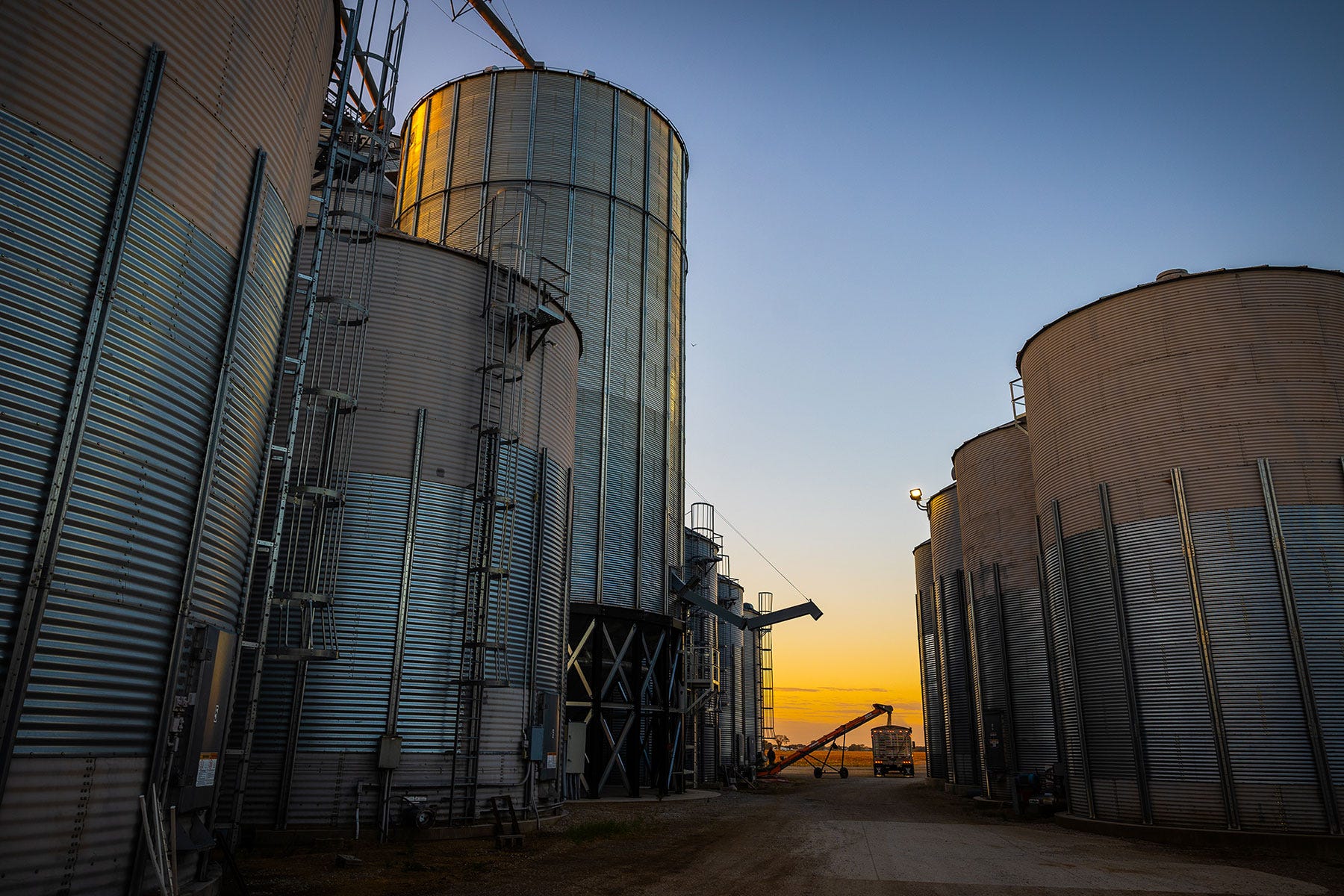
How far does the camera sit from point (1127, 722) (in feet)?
76.1

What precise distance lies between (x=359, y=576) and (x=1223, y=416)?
21.6 metres

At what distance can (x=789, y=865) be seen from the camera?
54.6 ft

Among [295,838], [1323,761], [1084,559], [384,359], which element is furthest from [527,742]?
[1323,761]

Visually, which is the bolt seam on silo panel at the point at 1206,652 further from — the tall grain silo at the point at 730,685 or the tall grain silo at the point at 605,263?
the tall grain silo at the point at 730,685

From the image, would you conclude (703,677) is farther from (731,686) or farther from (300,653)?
(300,653)

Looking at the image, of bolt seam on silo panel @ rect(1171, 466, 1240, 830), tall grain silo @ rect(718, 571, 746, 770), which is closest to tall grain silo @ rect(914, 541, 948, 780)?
tall grain silo @ rect(718, 571, 746, 770)

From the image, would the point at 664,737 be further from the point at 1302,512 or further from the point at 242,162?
the point at 242,162

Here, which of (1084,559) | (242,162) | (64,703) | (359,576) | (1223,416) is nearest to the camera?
(64,703)

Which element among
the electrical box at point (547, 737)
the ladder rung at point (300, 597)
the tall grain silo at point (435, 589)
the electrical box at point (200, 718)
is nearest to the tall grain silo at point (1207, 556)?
the electrical box at point (547, 737)

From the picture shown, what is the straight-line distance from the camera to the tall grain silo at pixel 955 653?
39.1 metres

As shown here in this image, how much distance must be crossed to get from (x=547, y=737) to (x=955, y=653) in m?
A: 24.5

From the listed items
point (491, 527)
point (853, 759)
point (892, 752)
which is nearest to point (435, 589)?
point (491, 527)

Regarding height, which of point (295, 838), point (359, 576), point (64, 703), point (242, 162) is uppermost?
point (242, 162)

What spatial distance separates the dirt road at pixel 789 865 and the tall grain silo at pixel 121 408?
4076 millimetres
